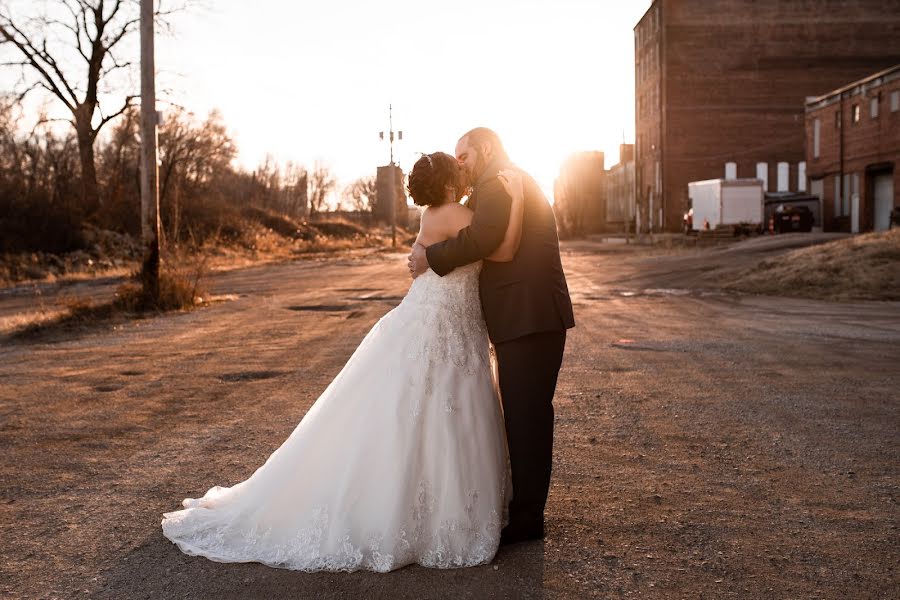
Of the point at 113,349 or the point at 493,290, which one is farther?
the point at 113,349

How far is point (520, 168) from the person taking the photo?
4.37 meters

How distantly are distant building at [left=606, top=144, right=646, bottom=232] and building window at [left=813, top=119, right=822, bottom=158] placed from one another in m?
24.5

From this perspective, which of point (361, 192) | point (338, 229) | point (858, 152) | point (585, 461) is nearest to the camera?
point (585, 461)

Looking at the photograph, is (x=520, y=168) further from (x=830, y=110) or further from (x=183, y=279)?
(x=830, y=110)

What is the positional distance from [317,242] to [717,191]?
2848 cm

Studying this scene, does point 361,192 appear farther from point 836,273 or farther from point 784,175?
point 836,273

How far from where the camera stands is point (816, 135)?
1854 inches

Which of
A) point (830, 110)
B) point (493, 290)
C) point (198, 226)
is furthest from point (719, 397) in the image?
point (830, 110)

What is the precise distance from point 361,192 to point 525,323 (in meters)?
133

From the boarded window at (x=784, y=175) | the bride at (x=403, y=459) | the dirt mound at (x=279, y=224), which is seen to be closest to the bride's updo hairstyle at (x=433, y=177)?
the bride at (x=403, y=459)

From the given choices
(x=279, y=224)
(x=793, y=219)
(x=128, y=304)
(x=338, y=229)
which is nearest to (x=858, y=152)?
(x=793, y=219)

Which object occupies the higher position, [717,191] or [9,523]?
[717,191]

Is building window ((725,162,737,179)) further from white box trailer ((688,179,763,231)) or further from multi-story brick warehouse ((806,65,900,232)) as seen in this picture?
white box trailer ((688,179,763,231))

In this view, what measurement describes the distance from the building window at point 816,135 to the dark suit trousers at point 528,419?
4656 cm
